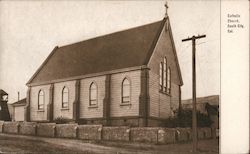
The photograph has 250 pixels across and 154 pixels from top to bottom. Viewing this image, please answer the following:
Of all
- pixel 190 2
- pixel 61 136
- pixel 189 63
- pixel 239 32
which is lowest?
pixel 61 136

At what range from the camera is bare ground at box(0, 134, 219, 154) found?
1062cm

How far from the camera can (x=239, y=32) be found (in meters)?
10.7

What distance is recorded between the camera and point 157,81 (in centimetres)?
1109

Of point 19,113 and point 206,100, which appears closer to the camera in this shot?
point 206,100

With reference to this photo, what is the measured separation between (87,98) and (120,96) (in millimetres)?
911

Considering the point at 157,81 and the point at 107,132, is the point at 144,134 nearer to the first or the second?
the point at 107,132

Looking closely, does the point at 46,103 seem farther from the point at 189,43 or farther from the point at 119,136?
the point at 189,43

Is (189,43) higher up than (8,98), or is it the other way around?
(189,43)

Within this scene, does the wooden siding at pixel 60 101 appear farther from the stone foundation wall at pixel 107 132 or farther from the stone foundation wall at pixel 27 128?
the stone foundation wall at pixel 27 128

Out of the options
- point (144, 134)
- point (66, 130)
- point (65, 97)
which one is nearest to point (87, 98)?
point (65, 97)

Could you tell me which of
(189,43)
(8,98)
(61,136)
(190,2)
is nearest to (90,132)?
(61,136)

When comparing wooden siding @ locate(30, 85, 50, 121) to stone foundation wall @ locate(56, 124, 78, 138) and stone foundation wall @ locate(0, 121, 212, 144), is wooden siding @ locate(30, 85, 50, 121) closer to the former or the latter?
stone foundation wall @ locate(0, 121, 212, 144)

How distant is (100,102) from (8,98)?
2.28m

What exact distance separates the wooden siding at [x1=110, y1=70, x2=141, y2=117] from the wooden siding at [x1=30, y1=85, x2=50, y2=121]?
5.58ft
